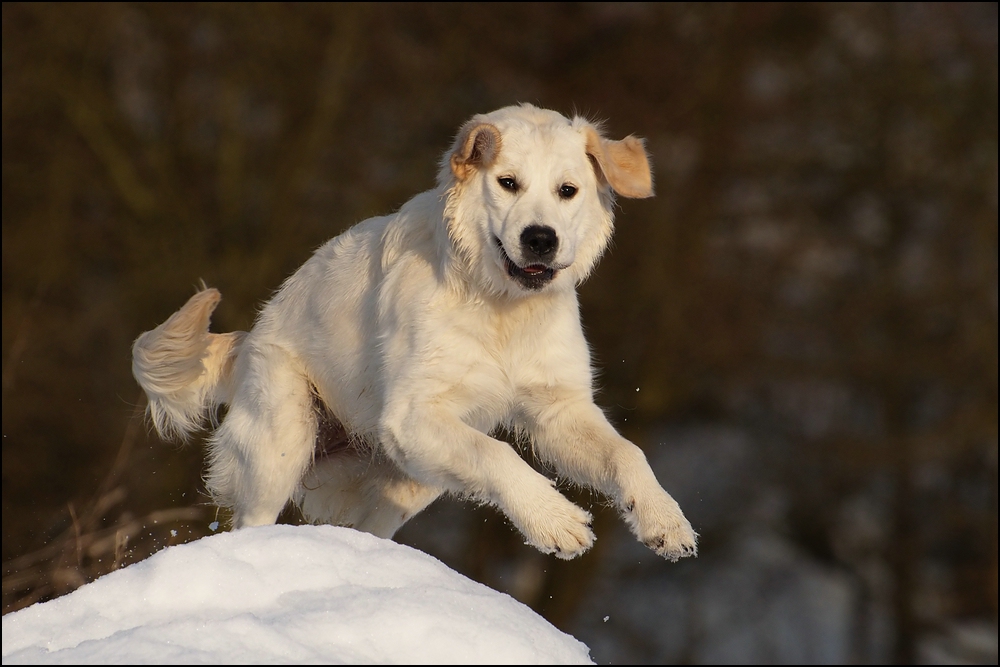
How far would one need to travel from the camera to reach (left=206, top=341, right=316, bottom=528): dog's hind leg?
17.4ft

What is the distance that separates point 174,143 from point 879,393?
8.23m

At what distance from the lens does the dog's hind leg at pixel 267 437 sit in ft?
17.4

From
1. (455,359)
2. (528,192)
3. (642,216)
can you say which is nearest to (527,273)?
(528,192)

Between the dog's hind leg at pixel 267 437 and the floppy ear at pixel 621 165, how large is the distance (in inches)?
64.5

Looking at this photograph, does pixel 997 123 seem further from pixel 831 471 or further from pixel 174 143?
pixel 174 143

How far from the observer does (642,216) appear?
42.1 ft

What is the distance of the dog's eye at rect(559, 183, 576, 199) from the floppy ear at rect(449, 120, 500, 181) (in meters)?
0.28

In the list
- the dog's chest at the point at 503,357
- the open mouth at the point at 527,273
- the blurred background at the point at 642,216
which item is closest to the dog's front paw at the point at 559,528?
the dog's chest at the point at 503,357

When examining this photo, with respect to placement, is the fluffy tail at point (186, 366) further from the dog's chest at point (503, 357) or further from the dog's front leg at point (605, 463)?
the dog's front leg at point (605, 463)

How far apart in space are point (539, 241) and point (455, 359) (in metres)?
0.58

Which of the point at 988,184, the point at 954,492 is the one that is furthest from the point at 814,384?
the point at 988,184

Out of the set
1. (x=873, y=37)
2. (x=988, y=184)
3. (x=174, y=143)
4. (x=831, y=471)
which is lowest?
(x=831, y=471)

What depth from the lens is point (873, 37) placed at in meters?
13.7

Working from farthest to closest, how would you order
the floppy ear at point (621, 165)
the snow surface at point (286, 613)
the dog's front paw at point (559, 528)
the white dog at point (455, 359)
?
the floppy ear at point (621, 165)
the white dog at point (455, 359)
the dog's front paw at point (559, 528)
the snow surface at point (286, 613)
